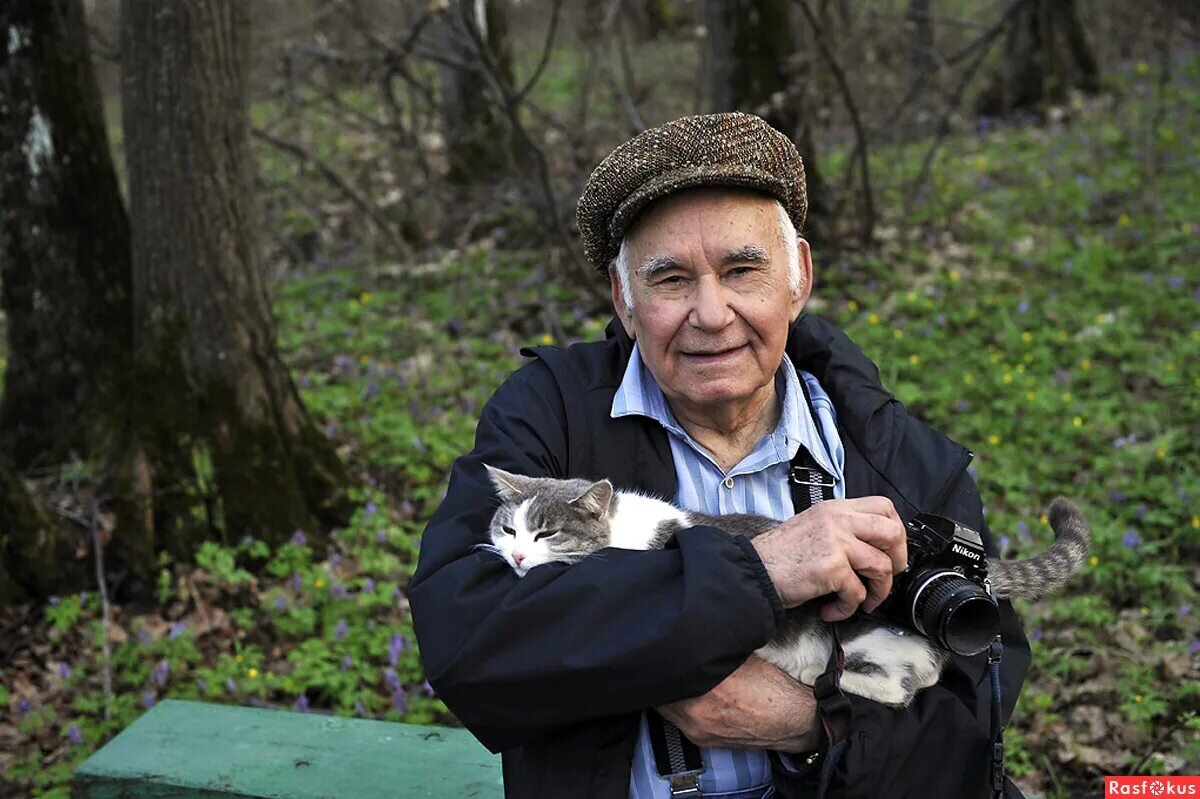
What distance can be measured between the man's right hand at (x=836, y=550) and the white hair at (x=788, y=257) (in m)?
0.65

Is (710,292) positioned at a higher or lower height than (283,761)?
higher

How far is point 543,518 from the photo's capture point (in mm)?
2320

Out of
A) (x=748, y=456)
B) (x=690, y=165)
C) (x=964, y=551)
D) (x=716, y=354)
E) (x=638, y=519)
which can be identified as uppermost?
(x=690, y=165)

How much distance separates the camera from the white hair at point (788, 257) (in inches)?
96.7

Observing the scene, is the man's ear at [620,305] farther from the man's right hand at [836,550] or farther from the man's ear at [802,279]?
the man's right hand at [836,550]

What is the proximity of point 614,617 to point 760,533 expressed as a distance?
0.53 meters

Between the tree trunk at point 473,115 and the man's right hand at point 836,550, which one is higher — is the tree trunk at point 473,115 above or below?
above

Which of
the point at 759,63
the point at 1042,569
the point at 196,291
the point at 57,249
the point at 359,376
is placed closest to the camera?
the point at 1042,569

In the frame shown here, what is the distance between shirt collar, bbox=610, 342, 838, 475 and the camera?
2.48 m

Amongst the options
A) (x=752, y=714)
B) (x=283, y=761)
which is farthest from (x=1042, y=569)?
(x=283, y=761)

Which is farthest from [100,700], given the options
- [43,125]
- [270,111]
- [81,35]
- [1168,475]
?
[270,111]

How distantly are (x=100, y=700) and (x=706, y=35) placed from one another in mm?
6095

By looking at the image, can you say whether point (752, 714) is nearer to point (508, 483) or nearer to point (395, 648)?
point (508, 483)

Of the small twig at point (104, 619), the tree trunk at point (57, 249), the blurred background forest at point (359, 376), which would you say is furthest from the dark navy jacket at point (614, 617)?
the tree trunk at point (57, 249)
